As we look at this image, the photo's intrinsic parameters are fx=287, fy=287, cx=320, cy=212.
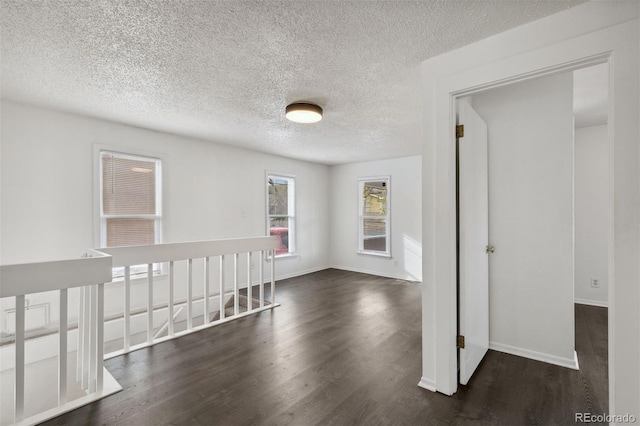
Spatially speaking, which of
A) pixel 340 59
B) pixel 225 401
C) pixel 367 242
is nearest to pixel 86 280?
pixel 225 401

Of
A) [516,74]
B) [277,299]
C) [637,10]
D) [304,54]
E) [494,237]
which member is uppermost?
[304,54]

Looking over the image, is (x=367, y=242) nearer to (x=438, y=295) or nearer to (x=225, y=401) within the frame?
(x=438, y=295)

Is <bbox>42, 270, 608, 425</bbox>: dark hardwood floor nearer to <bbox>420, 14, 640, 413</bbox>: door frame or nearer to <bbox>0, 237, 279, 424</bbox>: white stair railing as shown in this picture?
<bbox>0, 237, 279, 424</bbox>: white stair railing

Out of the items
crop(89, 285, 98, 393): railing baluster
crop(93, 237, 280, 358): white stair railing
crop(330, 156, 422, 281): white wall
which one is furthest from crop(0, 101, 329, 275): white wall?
crop(330, 156, 422, 281): white wall

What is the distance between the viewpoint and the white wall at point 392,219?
5730mm

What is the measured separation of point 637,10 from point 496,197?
1.60 m

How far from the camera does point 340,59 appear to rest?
2.17 metres

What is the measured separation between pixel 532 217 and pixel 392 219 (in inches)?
137

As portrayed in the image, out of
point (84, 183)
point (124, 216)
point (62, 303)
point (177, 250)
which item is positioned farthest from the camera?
point (124, 216)

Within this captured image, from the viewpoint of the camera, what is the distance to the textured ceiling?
64.1 inches

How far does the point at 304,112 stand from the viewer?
2.89 metres

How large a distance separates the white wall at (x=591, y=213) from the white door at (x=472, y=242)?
8.22 feet

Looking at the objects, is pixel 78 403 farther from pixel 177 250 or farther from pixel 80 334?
pixel 177 250

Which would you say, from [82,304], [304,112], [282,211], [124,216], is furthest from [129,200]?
[282,211]
